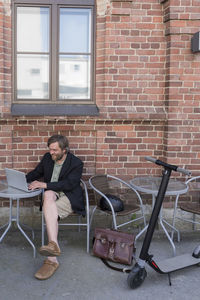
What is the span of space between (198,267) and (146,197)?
1433 millimetres

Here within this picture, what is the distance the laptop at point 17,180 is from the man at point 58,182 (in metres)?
0.11

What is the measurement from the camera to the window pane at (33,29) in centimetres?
521

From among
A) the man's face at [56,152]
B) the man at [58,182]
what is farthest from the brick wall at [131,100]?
the man's face at [56,152]

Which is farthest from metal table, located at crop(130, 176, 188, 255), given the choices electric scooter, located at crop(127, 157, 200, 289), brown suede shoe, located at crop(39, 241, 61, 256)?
brown suede shoe, located at crop(39, 241, 61, 256)

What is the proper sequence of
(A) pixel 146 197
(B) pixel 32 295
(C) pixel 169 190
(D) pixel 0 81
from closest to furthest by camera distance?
(B) pixel 32 295 < (C) pixel 169 190 < (D) pixel 0 81 < (A) pixel 146 197

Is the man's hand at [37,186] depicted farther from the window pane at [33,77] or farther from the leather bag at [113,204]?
the window pane at [33,77]

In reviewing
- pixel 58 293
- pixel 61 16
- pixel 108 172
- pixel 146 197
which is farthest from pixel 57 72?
pixel 58 293

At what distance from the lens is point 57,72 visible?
5.29 meters

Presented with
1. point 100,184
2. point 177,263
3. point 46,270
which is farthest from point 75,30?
point 177,263

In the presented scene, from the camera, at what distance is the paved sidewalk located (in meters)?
3.47

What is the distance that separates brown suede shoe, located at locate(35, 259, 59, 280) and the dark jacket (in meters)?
0.75

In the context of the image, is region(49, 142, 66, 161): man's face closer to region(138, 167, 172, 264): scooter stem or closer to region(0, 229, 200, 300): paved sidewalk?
region(0, 229, 200, 300): paved sidewalk

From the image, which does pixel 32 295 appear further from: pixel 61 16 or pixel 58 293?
pixel 61 16

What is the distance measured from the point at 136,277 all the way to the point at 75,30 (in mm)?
3452
